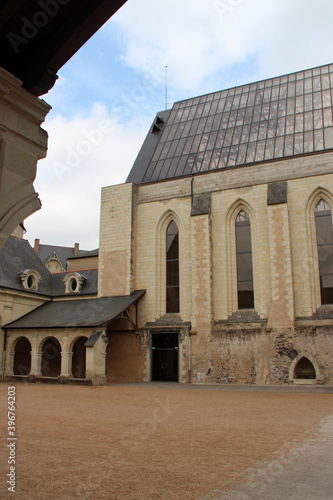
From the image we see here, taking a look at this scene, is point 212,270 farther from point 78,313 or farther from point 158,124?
point 158,124

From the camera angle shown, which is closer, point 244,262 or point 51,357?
point 244,262

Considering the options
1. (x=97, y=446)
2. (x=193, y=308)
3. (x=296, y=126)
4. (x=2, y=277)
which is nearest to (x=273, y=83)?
(x=296, y=126)

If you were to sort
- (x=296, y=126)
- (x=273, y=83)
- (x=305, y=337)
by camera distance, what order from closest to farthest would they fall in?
(x=305, y=337), (x=296, y=126), (x=273, y=83)

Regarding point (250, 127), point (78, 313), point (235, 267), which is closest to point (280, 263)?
point (235, 267)

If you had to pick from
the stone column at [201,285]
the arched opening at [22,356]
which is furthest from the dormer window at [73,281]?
the stone column at [201,285]

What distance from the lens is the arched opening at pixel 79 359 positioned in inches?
995

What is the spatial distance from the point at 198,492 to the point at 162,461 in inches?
56.2

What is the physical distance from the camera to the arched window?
21.7 m

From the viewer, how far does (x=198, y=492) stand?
4465 mm

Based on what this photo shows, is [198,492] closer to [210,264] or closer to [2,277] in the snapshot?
[210,264]

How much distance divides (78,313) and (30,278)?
534 centimetres

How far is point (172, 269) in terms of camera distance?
23.8m

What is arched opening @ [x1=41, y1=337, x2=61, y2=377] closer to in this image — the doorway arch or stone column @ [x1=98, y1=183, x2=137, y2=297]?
stone column @ [x1=98, y1=183, x2=137, y2=297]

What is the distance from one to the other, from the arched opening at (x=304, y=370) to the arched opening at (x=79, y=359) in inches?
469
